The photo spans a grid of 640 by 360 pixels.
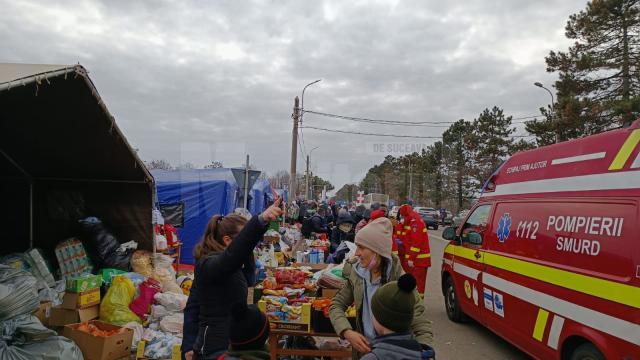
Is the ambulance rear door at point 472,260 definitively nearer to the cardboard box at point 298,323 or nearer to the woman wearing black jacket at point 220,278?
the cardboard box at point 298,323

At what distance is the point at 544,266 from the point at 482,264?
1496 millimetres

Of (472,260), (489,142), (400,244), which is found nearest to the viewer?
(472,260)

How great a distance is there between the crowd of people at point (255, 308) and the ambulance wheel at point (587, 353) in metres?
1.73

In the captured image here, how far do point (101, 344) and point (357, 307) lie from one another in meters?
3.60

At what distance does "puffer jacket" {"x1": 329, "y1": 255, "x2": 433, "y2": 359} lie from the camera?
2586mm

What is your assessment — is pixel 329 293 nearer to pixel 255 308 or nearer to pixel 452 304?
pixel 255 308

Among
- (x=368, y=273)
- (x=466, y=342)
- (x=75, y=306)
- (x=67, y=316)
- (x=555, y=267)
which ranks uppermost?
(x=368, y=273)

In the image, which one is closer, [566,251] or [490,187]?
[566,251]

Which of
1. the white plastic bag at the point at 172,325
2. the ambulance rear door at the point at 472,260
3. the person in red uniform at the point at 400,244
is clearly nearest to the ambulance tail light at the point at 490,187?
the ambulance rear door at the point at 472,260

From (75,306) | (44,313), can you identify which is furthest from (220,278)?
(44,313)

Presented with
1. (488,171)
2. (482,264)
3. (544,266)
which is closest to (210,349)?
(544,266)

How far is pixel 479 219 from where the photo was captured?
6.41 metres

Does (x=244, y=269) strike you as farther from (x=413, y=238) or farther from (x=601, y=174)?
(x=413, y=238)

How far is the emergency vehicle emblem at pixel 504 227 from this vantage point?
5.24 metres
